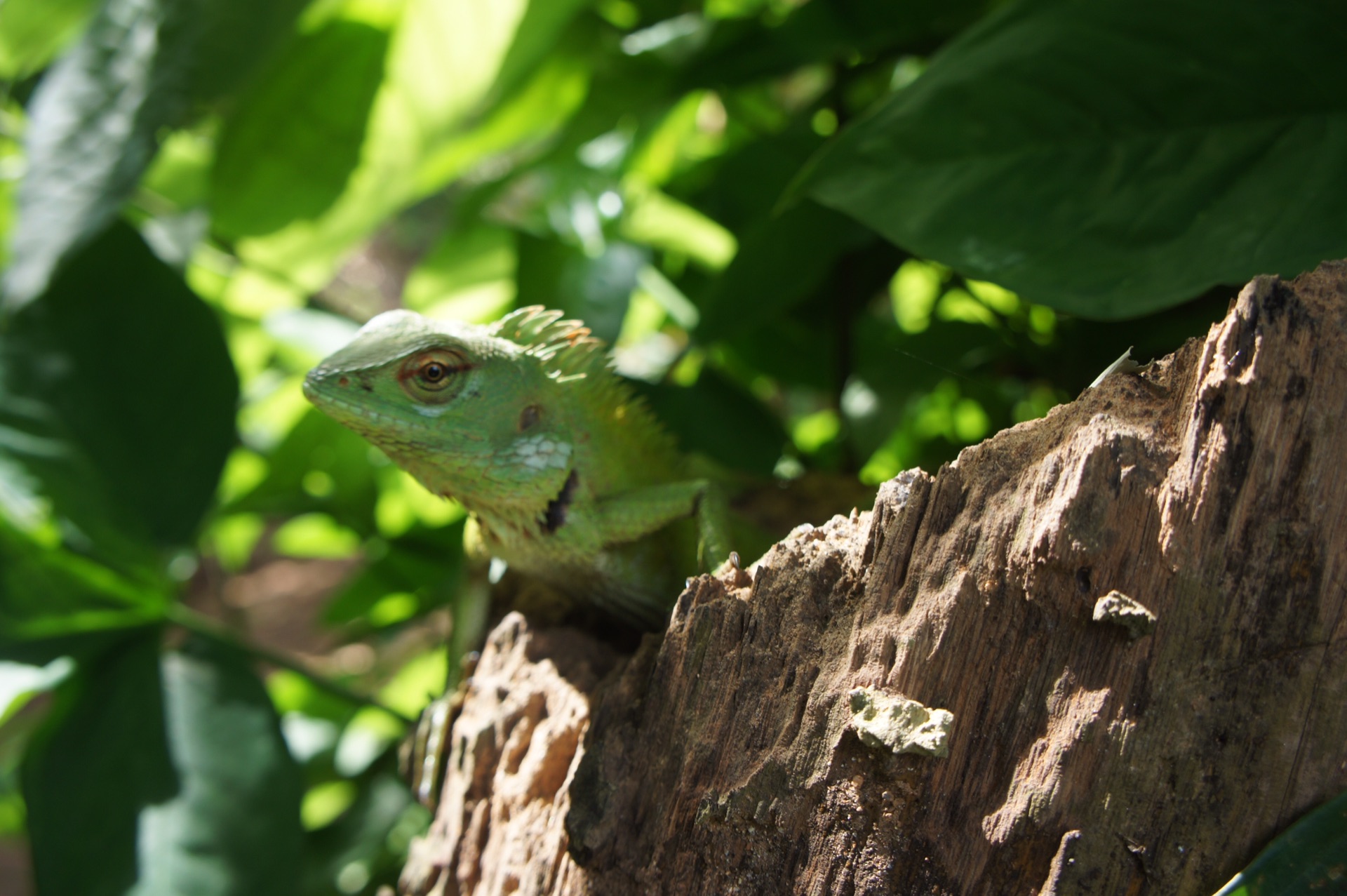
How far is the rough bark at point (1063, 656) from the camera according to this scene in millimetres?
909

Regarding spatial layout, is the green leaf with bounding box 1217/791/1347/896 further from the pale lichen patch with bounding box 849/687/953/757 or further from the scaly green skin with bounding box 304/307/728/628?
the scaly green skin with bounding box 304/307/728/628

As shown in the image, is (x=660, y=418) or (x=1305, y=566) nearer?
(x=1305, y=566)

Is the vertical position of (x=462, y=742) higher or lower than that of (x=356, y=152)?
lower

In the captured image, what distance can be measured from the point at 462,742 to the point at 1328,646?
1155mm

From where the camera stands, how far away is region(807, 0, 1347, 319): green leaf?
120cm

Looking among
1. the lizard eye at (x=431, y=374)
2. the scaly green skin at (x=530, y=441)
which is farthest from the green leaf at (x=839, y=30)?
the lizard eye at (x=431, y=374)

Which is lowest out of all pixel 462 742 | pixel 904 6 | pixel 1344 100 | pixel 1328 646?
pixel 462 742

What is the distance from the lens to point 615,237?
237cm

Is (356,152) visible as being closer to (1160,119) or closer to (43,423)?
(43,423)

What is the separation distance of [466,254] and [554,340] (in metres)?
1.10

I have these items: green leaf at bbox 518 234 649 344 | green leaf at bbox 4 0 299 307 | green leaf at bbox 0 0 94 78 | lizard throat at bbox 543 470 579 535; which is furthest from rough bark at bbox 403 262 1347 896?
green leaf at bbox 0 0 94 78

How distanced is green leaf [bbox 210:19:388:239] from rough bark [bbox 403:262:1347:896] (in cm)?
151

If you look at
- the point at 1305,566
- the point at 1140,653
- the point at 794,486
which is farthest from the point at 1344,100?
the point at 794,486

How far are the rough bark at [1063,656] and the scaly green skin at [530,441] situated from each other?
1.16 feet
